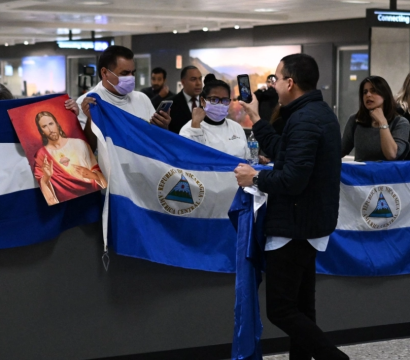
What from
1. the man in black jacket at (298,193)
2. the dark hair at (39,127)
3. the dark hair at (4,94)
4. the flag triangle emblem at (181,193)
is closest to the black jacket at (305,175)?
the man in black jacket at (298,193)

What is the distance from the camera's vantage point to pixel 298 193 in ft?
10.1

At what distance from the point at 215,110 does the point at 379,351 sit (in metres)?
1.72

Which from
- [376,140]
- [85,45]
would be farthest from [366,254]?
[85,45]

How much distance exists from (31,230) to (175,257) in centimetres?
76

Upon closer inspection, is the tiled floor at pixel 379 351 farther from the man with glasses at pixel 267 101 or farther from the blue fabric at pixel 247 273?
the man with glasses at pixel 267 101

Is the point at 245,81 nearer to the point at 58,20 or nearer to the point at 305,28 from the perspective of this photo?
the point at 305,28

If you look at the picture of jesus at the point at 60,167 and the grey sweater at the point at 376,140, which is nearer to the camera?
the picture of jesus at the point at 60,167

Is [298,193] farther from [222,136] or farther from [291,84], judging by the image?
[222,136]

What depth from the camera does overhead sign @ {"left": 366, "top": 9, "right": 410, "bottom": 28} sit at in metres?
9.76

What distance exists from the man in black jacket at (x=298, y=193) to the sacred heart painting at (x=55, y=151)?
2.65ft

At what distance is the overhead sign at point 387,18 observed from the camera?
9.76 m

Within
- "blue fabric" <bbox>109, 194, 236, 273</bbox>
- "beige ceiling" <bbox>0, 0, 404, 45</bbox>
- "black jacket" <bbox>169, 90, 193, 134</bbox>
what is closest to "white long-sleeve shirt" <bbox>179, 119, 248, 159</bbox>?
"blue fabric" <bbox>109, 194, 236, 273</bbox>

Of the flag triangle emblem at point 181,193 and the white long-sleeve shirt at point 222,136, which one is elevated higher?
the white long-sleeve shirt at point 222,136

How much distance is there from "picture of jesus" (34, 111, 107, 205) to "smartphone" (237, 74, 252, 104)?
0.84 meters
